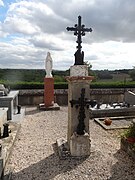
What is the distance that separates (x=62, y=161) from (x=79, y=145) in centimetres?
59

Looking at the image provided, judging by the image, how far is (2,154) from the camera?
4.88 metres

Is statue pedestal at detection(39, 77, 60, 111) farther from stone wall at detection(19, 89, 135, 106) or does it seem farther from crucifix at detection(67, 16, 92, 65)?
crucifix at detection(67, 16, 92, 65)

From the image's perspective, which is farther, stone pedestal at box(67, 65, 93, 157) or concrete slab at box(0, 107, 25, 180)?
stone pedestal at box(67, 65, 93, 157)

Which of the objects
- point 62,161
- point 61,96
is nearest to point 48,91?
point 61,96

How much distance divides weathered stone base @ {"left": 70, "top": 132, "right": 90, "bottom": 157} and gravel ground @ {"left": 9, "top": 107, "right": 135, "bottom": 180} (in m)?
0.20

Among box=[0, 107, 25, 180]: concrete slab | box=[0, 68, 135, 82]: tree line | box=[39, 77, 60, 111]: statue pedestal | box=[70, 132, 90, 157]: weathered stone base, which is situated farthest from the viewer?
box=[0, 68, 135, 82]: tree line

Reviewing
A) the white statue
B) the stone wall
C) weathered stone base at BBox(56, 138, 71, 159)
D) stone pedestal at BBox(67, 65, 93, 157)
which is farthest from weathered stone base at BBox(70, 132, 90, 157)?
the stone wall

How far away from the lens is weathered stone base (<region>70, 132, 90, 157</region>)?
18.9 ft

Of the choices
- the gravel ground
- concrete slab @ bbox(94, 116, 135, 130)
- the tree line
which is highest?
the tree line

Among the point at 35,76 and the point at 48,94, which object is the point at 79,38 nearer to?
the point at 48,94

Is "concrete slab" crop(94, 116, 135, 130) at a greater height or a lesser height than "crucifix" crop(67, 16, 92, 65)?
lesser

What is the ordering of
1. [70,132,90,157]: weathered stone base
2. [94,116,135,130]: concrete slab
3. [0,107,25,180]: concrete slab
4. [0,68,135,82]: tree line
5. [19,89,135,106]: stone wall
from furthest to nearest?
[0,68,135,82]: tree line
[19,89,135,106]: stone wall
[94,116,135,130]: concrete slab
[70,132,90,157]: weathered stone base
[0,107,25,180]: concrete slab

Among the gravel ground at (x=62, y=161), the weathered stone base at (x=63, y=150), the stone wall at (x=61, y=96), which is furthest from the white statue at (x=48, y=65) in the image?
the weathered stone base at (x=63, y=150)

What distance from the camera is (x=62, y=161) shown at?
221 inches
